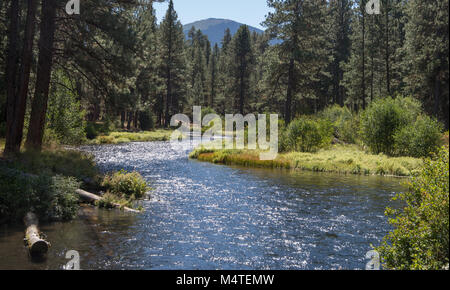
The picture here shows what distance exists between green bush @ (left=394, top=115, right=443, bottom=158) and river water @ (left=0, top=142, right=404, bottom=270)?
27.8 ft

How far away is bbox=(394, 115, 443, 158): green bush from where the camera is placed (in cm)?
2709

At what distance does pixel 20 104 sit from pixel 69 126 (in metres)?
7.68

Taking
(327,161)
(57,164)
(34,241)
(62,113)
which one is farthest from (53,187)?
(327,161)

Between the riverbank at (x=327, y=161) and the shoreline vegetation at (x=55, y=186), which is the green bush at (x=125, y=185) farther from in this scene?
the riverbank at (x=327, y=161)

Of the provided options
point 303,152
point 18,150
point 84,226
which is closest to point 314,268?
point 84,226

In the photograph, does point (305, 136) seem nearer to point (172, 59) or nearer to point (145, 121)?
point (145, 121)

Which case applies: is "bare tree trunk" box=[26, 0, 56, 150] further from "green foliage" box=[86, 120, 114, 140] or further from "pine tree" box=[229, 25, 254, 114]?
"pine tree" box=[229, 25, 254, 114]

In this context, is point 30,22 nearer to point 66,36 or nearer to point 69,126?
point 66,36

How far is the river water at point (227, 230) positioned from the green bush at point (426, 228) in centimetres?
184

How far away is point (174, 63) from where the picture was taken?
71.2 metres

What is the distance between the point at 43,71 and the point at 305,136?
2059 cm

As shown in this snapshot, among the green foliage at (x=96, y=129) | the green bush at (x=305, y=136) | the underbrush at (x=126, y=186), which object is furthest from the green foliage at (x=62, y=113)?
the green foliage at (x=96, y=129)

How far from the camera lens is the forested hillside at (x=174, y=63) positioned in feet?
61.0

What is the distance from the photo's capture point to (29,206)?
11.5m
